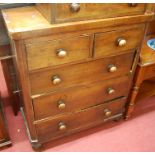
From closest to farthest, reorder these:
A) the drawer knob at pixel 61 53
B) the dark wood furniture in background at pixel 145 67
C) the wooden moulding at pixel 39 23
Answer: the wooden moulding at pixel 39 23 → the drawer knob at pixel 61 53 → the dark wood furniture in background at pixel 145 67

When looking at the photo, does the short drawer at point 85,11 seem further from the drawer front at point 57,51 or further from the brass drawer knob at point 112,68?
the brass drawer knob at point 112,68

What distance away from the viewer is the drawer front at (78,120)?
1266 millimetres

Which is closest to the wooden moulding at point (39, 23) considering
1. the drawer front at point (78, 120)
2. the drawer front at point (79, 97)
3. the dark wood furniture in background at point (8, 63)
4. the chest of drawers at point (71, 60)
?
the chest of drawers at point (71, 60)

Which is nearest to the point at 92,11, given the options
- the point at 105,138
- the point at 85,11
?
the point at 85,11

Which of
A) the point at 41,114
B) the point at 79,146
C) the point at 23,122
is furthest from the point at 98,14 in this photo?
the point at 23,122

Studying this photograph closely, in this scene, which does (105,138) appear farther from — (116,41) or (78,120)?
(116,41)

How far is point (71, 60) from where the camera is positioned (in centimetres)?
98

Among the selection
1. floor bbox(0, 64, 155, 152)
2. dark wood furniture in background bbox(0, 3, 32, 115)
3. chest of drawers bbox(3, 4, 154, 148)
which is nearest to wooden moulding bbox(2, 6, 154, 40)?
chest of drawers bbox(3, 4, 154, 148)

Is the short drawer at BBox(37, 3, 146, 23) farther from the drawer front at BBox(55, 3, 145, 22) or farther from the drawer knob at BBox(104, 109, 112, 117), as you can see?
the drawer knob at BBox(104, 109, 112, 117)

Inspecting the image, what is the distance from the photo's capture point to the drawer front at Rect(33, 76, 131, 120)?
1.13 meters

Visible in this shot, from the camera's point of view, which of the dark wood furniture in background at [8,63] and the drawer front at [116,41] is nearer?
the drawer front at [116,41]

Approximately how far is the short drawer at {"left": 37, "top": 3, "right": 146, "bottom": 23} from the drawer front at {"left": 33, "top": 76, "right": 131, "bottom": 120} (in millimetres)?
435

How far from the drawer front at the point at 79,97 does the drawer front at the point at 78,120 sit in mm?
56

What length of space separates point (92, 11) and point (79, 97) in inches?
21.5
